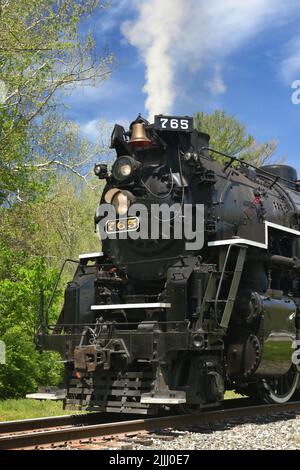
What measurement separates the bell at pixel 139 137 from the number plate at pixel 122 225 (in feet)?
3.75

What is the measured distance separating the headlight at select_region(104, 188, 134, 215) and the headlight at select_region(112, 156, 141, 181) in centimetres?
21

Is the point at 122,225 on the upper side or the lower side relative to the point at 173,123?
lower

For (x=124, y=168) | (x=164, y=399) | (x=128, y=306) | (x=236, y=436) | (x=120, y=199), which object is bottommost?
(x=236, y=436)

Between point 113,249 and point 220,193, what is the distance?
1851 millimetres

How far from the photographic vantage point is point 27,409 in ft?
33.8

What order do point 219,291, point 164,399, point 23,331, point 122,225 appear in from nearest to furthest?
point 164,399, point 219,291, point 122,225, point 23,331

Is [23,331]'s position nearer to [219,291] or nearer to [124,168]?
[124,168]

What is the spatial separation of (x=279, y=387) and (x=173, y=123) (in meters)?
4.57

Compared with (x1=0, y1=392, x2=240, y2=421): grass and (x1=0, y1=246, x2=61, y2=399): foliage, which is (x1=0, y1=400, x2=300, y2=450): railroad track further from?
(x1=0, y1=246, x2=61, y2=399): foliage

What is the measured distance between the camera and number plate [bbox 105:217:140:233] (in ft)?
29.0

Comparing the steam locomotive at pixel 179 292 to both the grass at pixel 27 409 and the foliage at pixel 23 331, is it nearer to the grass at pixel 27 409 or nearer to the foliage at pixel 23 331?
the grass at pixel 27 409

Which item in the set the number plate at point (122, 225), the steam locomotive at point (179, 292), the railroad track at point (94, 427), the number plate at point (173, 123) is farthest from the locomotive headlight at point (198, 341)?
the number plate at point (173, 123)

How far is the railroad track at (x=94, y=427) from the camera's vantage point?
6375 millimetres

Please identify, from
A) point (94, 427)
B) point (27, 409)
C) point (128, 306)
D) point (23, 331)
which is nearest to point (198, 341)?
point (128, 306)
